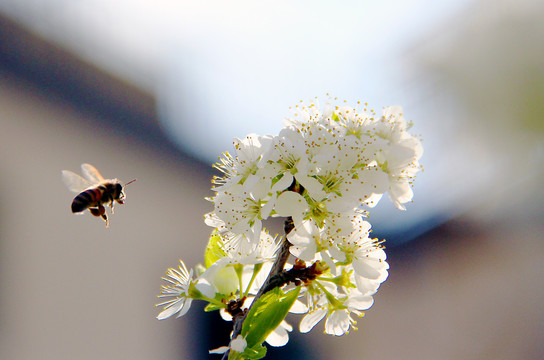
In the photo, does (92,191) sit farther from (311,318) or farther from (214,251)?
(311,318)

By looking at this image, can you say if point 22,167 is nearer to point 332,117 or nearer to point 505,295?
point 332,117

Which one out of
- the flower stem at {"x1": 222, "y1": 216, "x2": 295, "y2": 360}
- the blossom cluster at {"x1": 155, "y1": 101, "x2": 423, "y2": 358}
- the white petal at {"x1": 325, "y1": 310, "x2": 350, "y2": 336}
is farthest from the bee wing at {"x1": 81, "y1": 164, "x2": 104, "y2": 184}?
the white petal at {"x1": 325, "y1": 310, "x2": 350, "y2": 336}

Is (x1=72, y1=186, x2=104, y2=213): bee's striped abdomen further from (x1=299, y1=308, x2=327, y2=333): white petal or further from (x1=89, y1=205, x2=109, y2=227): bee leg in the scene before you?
(x1=299, y1=308, x2=327, y2=333): white petal

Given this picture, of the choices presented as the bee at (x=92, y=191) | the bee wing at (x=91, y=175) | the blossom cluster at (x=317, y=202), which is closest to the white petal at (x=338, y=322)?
the blossom cluster at (x=317, y=202)

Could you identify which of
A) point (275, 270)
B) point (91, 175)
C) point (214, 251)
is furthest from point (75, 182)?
point (275, 270)

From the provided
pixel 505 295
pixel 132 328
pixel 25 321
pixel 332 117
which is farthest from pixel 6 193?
A: pixel 505 295

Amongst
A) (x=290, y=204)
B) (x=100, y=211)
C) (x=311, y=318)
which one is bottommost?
(x=100, y=211)

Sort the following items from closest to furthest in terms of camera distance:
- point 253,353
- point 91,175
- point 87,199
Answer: point 253,353 < point 87,199 < point 91,175
